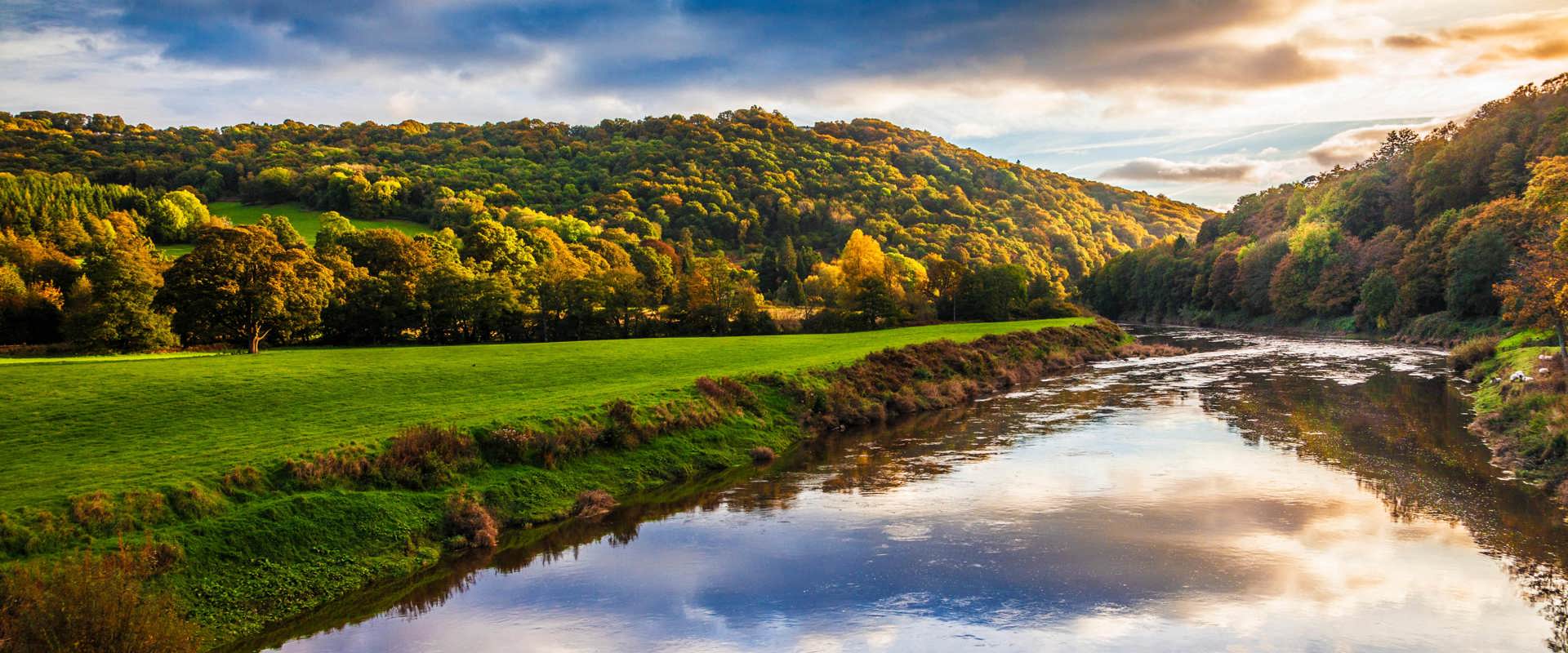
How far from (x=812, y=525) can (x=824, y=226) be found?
137741 millimetres

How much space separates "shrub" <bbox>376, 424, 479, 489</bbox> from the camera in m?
16.7

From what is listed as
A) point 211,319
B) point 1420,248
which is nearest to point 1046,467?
point 211,319

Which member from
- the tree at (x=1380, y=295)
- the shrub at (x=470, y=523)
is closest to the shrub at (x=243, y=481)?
the shrub at (x=470, y=523)

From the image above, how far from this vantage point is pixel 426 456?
1722 centimetres

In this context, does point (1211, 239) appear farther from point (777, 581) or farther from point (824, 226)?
point (777, 581)

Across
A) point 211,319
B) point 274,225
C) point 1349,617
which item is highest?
point 274,225

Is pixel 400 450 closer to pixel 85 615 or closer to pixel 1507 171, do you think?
pixel 85 615

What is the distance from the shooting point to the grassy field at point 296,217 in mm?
102863

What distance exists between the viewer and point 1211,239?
A: 4919 inches

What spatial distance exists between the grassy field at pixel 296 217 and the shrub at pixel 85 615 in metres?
98.6

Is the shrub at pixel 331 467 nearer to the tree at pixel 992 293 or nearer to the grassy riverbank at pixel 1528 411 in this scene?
the grassy riverbank at pixel 1528 411

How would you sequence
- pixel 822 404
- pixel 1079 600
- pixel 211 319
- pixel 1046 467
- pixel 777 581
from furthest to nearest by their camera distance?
pixel 211 319 → pixel 822 404 → pixel 1046 467 → pixel 777 581 → pixel 1079 600

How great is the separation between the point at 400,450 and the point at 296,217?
109539mm

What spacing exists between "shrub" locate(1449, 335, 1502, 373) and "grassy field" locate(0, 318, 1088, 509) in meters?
31.6
